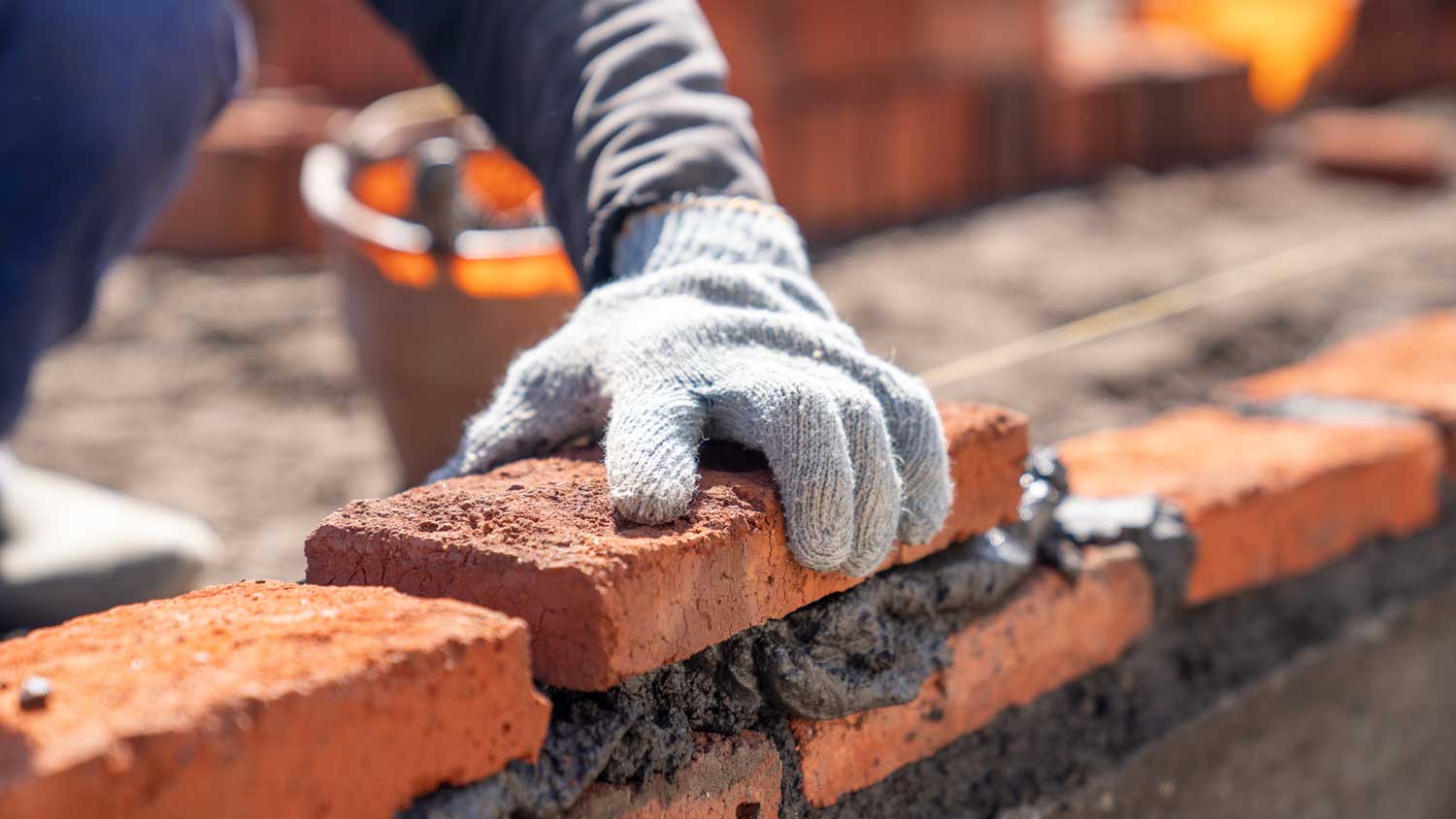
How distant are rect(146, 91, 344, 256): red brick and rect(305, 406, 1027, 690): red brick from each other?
3400 mm

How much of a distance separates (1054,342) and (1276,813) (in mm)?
1354

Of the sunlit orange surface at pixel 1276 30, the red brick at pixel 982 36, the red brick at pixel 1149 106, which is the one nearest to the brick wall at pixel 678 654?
the red brick at pixel 982 36

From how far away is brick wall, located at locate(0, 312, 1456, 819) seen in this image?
944 millimetres

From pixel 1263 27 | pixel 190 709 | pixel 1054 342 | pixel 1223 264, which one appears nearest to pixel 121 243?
pixel 190 709

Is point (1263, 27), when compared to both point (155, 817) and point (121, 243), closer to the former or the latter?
point (121, 243)

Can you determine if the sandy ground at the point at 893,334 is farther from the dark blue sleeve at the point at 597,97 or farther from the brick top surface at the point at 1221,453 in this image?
the dark blue sleeve at the point at 597,97

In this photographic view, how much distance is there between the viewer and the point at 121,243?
2193 millimetres

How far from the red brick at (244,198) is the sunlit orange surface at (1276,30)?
13.6 feet

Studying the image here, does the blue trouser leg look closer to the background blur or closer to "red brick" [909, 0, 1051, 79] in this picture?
the background blur

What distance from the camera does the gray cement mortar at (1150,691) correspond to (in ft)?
4.94

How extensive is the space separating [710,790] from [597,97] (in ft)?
2.84

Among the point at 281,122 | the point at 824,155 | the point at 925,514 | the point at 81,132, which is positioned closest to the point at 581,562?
the point at 925,514

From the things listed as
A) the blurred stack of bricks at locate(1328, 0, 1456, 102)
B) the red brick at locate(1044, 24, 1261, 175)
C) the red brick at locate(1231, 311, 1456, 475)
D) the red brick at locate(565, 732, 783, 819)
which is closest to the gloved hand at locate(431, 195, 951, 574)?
the red brick at locate(565, 732, 783, 819)

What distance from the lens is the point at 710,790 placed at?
123 cm
